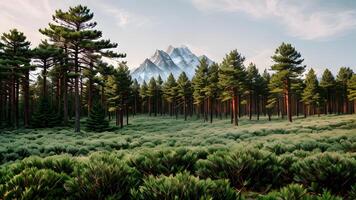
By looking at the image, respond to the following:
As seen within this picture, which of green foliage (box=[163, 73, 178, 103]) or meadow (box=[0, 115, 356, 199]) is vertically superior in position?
green foliage (box=[163, 73, 178, 103])

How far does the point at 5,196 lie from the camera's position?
4812 mm

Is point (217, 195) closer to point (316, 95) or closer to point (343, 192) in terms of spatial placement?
point (343, 192)

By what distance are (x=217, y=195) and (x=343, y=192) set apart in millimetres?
3060

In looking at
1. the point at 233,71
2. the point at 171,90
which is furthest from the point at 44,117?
the point at 171,90

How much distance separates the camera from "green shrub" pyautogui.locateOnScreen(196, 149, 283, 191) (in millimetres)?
6594

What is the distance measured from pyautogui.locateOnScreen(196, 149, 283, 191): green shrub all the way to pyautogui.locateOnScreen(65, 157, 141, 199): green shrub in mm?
2017

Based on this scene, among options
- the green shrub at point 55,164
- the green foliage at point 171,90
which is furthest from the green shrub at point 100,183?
the green foliage at point 171,90

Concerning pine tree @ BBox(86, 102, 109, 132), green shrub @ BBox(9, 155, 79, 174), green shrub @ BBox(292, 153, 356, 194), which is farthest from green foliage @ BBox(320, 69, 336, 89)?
green shrub @ BBox(9, 155, 79, 174)

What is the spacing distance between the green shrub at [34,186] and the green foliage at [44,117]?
38711mm

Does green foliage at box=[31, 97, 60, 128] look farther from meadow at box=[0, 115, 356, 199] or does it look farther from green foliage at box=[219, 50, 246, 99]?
meadow at box=[0, 115, 356, 199]

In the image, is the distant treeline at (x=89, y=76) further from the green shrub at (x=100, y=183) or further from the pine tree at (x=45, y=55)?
the green shrub at (x=100, y=183)

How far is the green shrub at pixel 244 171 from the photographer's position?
6.59 meters

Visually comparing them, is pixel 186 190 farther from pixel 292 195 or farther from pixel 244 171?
pixel 244 171

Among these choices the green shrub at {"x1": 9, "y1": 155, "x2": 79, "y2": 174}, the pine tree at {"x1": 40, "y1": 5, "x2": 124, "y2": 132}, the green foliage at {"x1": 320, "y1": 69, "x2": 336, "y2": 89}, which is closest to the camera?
the green shrub at {"x1": 9, "y1": 155, "x2": 79, "y2": 174}
